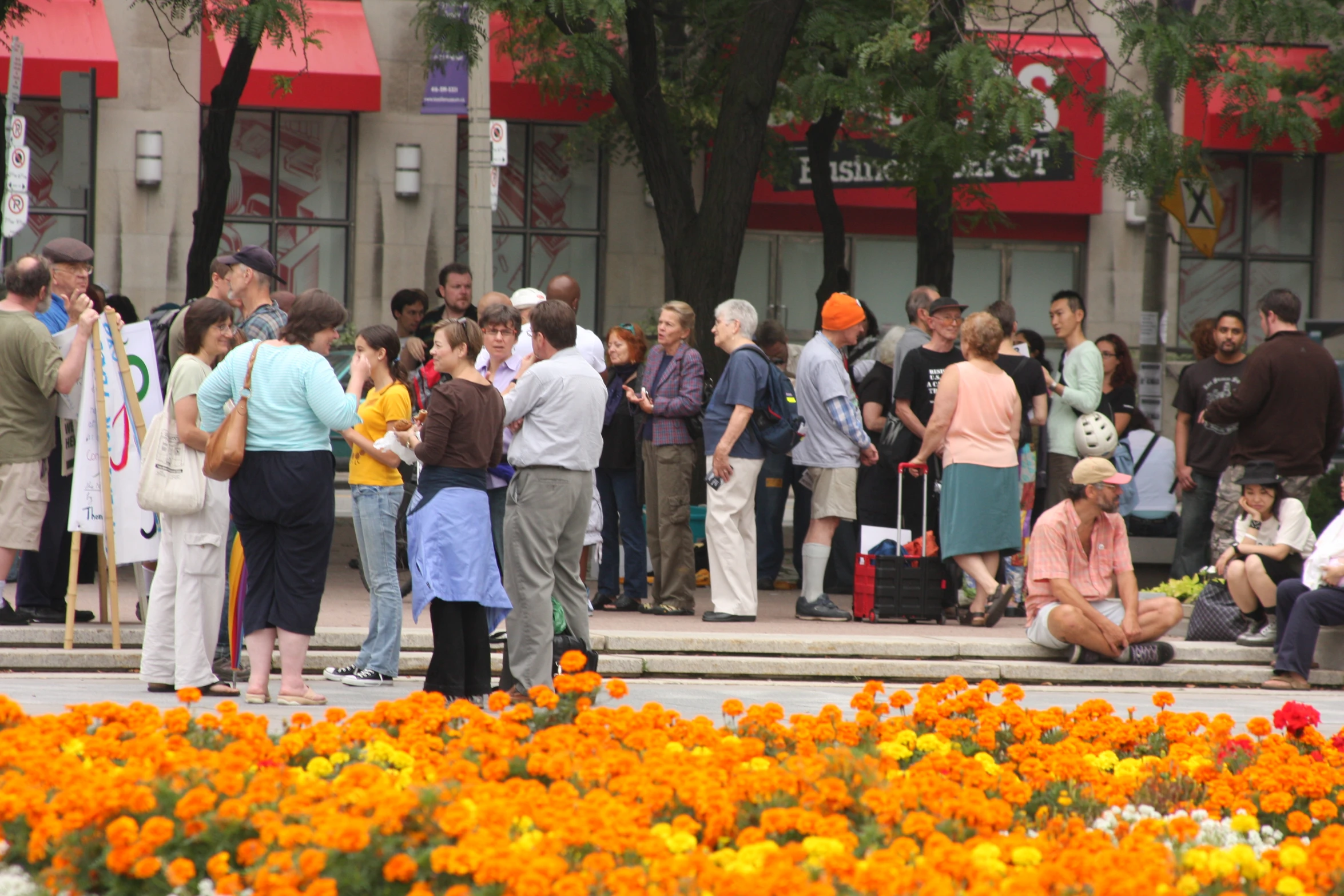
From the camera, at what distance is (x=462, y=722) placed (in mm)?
6008

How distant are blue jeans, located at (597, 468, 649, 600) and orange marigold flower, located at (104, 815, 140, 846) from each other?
7.00 m

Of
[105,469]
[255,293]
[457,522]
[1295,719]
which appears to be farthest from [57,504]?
[1295,719]

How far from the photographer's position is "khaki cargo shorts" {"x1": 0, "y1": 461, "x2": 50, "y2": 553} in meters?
8.64

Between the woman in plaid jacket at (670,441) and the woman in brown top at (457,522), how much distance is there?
2.96m

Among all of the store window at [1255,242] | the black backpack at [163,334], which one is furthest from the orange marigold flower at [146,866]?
the store window at [1255,242]

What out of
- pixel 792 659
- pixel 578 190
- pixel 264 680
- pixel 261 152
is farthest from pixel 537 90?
pixel 264 680

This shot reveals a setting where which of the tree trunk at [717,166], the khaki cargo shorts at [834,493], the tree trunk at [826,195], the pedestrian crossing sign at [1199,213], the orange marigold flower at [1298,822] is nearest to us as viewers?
the orange marigold flower at [1298,822]

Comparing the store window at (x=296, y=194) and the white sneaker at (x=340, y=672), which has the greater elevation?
the store window at (x=296, y=194)

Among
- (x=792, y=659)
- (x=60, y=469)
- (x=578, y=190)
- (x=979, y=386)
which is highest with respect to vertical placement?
(x=578, y=190)

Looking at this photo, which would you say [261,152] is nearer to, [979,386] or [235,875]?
[979,386]

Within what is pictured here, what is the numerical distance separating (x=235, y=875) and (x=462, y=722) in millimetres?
2297

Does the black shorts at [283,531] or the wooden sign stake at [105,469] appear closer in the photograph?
the black shorts at [283,531]

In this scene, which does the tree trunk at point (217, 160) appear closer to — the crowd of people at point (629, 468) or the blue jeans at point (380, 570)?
the crowd of people at point (629, 468)

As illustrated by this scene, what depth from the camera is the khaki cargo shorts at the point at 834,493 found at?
10500mm
